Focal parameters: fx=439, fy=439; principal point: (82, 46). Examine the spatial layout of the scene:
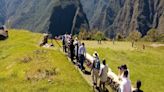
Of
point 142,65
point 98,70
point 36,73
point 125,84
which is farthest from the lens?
point 142,65

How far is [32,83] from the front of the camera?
45938 millimetres

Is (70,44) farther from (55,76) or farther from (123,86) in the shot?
(123,86)

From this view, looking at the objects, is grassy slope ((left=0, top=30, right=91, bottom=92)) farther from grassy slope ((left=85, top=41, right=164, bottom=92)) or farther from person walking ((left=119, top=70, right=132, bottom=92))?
person walking ((left=119, top=70, right=132, bottom=92))

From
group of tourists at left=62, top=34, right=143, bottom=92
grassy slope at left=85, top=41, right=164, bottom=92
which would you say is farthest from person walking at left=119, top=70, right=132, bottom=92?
grassy slope at left=85, top=41, right=164, bottom=92

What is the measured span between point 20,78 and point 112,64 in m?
21.8

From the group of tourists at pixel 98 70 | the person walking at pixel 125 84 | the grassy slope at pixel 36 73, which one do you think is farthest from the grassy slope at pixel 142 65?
the person walking at pixel 125 84

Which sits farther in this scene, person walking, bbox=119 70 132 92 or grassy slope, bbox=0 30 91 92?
grassy slope, bbox=0 30 91 92

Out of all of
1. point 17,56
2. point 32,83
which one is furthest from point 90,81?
point 17,56

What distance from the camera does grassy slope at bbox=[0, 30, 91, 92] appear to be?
1740 inches

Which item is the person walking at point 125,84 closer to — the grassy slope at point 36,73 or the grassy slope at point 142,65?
the grassy slope at point 36,73

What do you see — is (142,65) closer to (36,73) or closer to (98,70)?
(36,73)

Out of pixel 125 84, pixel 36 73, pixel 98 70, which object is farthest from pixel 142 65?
pixel 125 84

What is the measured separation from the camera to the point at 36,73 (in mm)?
48938

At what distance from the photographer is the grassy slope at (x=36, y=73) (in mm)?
44188
